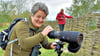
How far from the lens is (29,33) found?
1902 millimetres

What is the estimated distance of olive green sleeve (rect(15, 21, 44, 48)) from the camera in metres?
1.75

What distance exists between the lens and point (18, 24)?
1.85 m

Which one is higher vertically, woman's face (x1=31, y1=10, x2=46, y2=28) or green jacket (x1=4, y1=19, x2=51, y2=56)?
woman's face (x1=31, y1=10, x2=46, y2=28)

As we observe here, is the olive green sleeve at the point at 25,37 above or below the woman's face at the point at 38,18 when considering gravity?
below

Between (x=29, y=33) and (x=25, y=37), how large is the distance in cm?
13

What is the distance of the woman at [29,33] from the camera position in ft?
5.75

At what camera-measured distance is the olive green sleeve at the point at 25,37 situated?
1.75 m

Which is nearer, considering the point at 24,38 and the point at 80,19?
the point at 24,38

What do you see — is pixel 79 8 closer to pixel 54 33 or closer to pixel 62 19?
pixel 62 19

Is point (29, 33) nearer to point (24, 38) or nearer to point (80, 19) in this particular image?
point (24, 38)

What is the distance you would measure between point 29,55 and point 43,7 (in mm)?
574

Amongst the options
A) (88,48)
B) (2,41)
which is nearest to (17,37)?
(2,41)

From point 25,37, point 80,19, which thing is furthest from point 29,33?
point 80,19

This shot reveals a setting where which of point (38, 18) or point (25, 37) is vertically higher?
point (38, 18)
